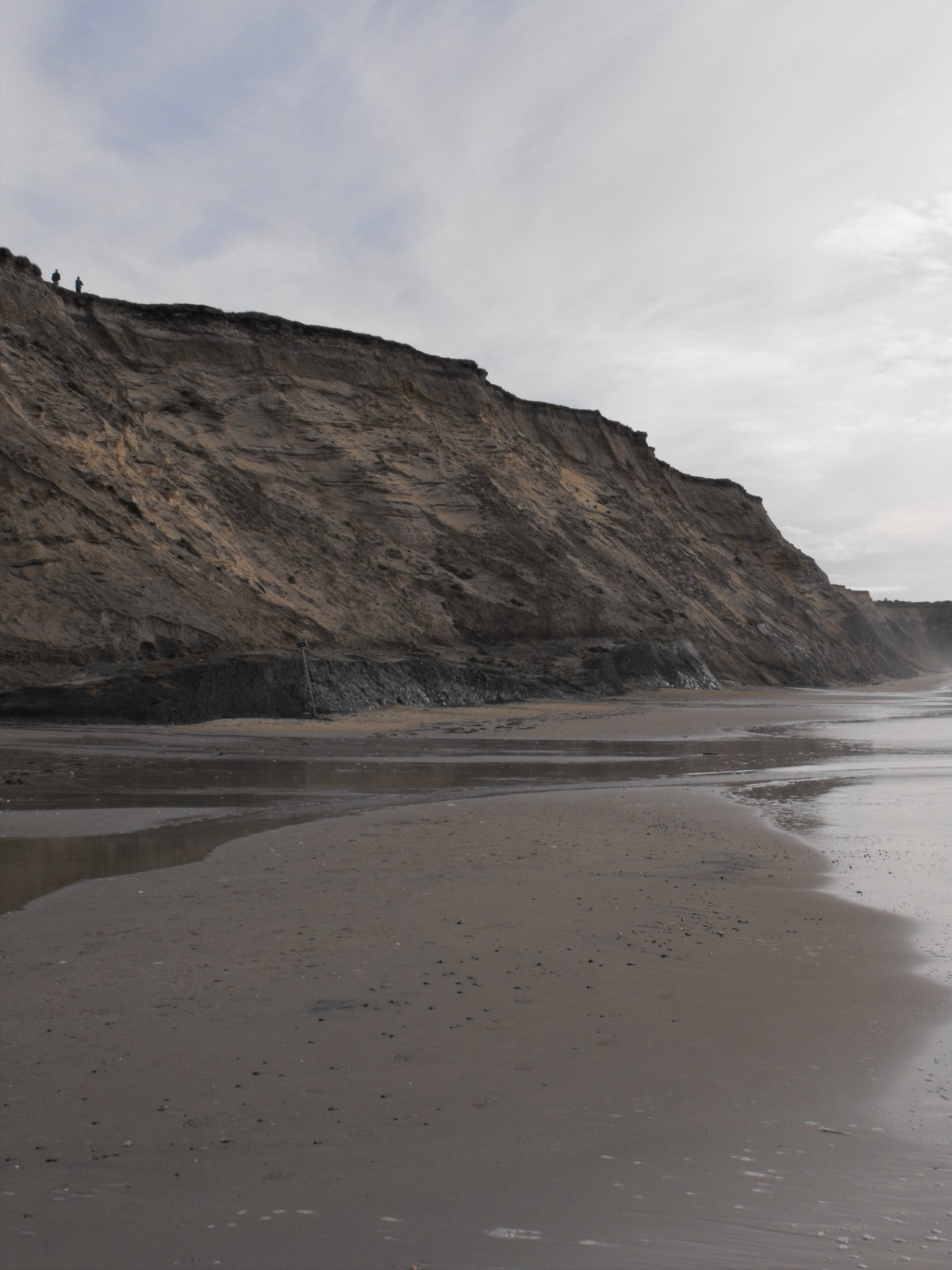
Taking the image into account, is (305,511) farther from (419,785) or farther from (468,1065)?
(468,1065)

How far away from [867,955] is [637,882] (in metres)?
2.00

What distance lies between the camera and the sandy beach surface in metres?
2.80

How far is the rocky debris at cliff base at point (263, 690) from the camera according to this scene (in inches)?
870

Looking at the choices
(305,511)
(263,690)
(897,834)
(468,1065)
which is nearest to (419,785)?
(897,834)

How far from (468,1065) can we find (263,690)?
2062 cm

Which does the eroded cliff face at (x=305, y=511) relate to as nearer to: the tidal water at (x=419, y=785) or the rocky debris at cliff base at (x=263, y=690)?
the rocky debris at cliff base at (x=263, y=690)


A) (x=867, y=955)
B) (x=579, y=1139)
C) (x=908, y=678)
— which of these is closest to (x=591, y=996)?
(x=579, y=1139)

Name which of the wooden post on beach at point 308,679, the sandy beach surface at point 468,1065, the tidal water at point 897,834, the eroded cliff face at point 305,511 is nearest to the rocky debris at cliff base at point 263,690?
the wooden post on beach at point 308,679

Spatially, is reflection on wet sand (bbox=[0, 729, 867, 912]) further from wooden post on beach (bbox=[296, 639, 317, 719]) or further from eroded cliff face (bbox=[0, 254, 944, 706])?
eroded cliff face (bbox=[0, 254, 944, 706])

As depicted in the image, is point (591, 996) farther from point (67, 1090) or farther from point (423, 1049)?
point (67, 1090)

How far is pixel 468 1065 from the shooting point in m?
3.89

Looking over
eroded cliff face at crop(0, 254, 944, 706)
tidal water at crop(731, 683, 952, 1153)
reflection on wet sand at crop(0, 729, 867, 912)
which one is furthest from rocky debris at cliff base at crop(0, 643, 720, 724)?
tidal water at crop(731, 683, 952, 1153)

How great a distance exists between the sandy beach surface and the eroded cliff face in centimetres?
1919

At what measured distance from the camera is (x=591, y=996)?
15.4 ft
